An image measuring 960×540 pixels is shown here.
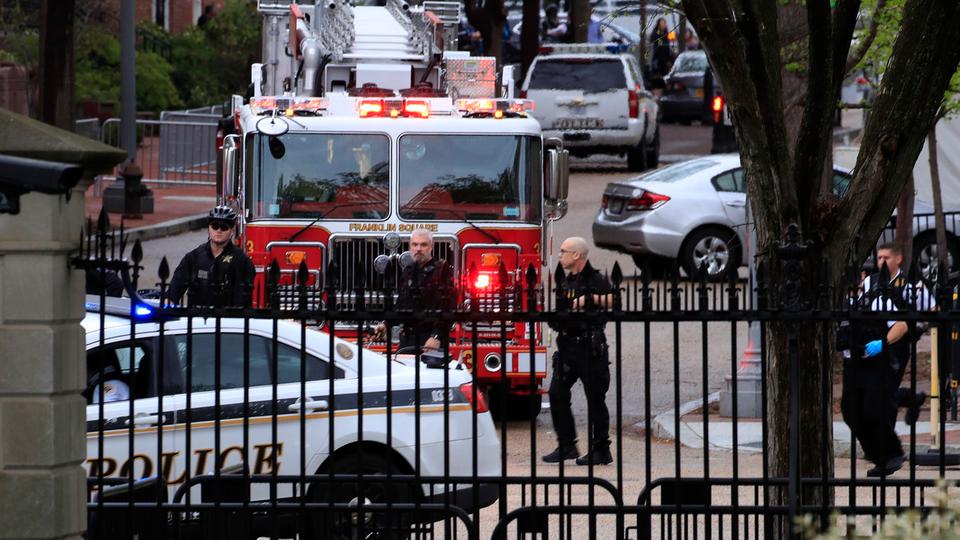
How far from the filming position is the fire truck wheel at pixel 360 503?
6.31 metres

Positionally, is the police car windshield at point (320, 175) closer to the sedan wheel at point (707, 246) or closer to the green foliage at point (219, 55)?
the sedan wheel at point (707, 246)

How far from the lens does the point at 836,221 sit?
678cm

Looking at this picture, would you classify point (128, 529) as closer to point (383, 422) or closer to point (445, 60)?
point (383, 422)

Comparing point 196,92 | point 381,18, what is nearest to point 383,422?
point 381,18

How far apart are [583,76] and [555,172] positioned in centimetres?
1646

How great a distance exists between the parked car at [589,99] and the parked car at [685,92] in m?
10.2

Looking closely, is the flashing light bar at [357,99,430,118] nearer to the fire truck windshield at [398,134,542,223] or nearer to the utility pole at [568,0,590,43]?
the fire truck windshield at [398,134,542,223]

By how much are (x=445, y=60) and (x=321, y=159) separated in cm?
247

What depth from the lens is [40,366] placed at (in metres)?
5.58

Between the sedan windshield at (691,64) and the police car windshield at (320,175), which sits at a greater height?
the sedan windshield at (691,64)

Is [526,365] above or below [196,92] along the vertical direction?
below

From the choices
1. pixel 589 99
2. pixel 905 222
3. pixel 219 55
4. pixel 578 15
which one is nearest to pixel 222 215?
pixel 905 222

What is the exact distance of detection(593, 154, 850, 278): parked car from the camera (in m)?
20.0

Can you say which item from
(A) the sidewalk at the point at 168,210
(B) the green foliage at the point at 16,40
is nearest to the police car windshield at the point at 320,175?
(A) the sidewalk at the point at 168,210
